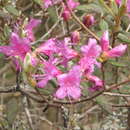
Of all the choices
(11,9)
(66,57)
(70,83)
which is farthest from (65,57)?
(11,9)

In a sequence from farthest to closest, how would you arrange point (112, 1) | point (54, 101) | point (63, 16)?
point (63, 16) → point (54, 101) → point (112, 1)

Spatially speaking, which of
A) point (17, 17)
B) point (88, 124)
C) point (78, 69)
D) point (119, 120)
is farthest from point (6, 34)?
point (88, 124)

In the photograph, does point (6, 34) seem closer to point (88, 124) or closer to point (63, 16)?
point (63, 16)

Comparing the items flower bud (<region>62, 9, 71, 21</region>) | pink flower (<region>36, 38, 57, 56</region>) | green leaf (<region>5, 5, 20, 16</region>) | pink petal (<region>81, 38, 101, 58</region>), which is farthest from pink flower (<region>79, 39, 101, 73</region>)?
green leaf (<region>5, 5, 20, 16</region>)

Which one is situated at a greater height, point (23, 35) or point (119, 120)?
point (23, 35)

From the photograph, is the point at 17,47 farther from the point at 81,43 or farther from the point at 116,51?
the point at 81,43

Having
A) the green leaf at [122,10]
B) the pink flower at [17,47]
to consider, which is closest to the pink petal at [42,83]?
the pink flower at [17,47]

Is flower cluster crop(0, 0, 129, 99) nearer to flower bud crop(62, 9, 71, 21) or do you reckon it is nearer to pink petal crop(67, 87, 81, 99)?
pink petal crop(67, 87, 81, 99)

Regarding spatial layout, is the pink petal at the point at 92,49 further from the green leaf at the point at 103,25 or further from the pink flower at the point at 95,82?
the green leaf at the point at 103,25
